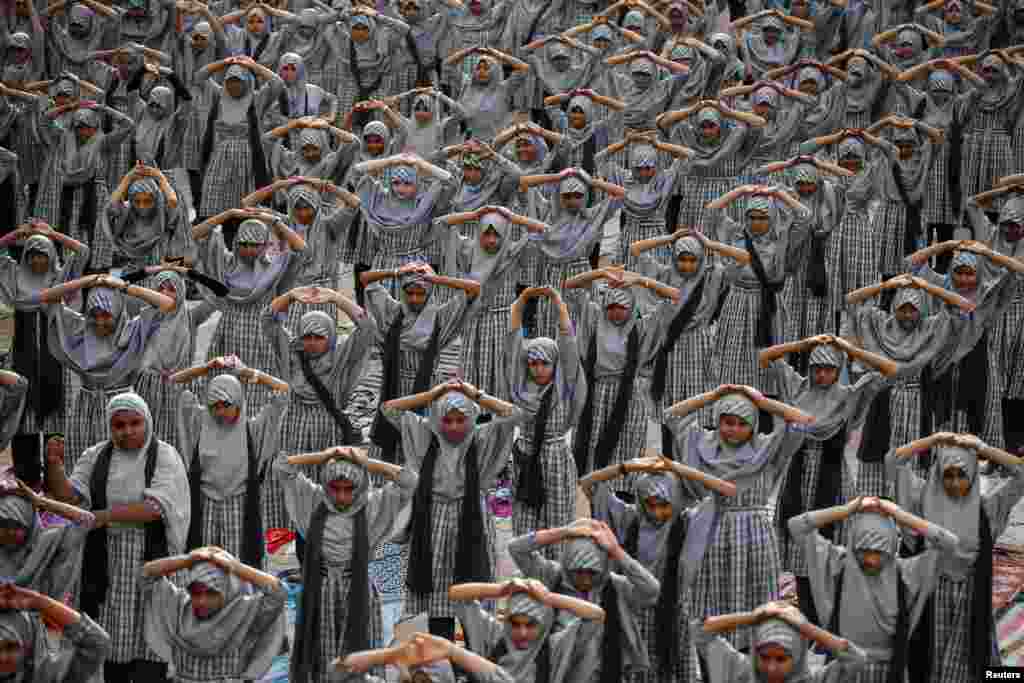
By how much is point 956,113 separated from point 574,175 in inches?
181

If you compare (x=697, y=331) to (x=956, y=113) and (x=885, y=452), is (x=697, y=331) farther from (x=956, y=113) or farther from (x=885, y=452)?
(x=956, y=113)

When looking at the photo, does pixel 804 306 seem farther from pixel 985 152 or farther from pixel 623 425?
pixel 985 152

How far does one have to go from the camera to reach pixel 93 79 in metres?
19.3

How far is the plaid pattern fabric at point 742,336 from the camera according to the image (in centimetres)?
1497

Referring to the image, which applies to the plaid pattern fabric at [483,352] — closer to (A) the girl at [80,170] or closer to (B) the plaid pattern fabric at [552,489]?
(B) the plaid pattern fabric at [552,489]

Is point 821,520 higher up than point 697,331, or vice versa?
point 697,331

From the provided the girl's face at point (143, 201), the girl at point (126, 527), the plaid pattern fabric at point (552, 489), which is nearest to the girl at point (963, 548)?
the plaid pattern fabric at point (552, 489)

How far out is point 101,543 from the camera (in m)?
11.4

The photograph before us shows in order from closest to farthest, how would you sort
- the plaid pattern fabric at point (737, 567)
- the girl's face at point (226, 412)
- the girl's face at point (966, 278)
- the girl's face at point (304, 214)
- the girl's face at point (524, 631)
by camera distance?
the girl's face at point (524, 631) → the plaid pattern fabric at point (737, 567) → the girl's face at point (226, 412) → the girl's face at point (966, 278) → the girl's face at point (304, 214)

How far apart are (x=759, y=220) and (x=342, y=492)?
17.3 ft

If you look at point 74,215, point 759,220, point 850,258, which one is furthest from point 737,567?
point 74,215

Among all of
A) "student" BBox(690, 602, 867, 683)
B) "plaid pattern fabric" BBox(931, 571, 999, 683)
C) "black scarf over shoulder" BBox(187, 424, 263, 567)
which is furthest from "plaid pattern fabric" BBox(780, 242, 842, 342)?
"student" BBox(690, 602, 867, 683)

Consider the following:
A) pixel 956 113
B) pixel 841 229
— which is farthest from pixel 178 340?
pixel 956 113

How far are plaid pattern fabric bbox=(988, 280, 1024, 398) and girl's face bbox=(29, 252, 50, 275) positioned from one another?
23.5 ft
